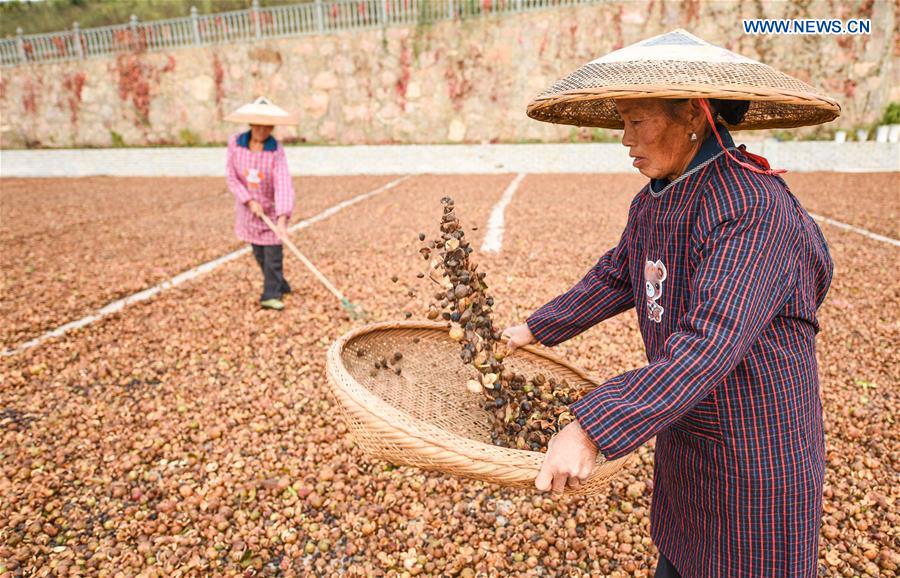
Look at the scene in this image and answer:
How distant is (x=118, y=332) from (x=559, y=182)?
1248 centimetres

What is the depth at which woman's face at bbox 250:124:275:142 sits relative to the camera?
5102mm

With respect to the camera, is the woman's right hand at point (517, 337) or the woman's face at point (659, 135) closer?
the woman's face at point (659, 135)

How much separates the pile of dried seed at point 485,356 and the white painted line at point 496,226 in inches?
224

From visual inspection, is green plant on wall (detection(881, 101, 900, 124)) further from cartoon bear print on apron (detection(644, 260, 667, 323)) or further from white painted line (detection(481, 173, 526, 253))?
cartoon bear print on apron (detection(644, 260, 667, 323))

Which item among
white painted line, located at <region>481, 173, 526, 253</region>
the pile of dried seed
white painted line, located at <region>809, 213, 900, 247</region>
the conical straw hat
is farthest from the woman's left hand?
white painted line, located at <region>809, 213, 900, 247</region>

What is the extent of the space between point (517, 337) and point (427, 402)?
41 centimetres

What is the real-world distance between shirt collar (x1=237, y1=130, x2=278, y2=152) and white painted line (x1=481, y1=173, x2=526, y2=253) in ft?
10.7

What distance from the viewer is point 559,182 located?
1516 cm

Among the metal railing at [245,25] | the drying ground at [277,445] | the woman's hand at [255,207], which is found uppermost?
the metal railing at [245,25]

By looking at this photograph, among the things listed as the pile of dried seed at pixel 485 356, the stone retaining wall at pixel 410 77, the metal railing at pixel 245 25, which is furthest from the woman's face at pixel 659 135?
the metal railing at pixel 245 25

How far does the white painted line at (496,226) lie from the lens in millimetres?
7711

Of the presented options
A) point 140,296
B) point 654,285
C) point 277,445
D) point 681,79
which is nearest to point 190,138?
point 140,296

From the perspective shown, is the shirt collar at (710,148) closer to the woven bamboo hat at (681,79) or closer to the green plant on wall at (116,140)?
the woven bamboo hat at (681,79)

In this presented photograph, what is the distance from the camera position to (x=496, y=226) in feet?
29.9
